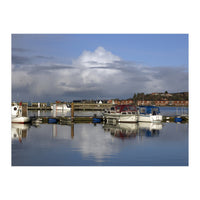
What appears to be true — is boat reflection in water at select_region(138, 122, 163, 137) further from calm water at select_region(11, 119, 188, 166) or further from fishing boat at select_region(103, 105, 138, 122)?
fishing boat at select_region(103, 105, 138, 122)

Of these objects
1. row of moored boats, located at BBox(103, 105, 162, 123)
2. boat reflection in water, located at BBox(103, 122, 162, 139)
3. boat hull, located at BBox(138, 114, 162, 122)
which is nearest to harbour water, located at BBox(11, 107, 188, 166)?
boat reflection in water, located at BBox(103, 122, 162, 139)

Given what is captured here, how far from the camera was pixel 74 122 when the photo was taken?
173 ft

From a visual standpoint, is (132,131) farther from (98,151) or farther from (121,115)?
(98,151)

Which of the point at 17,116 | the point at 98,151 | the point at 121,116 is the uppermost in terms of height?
the point at 17,116

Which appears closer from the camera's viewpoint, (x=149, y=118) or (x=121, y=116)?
(x=121, y=116)

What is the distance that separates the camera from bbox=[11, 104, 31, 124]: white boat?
49.1m

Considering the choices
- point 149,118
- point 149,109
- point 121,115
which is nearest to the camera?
point 121,115

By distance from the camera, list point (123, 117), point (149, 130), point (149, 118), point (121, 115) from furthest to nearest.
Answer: point (149, 118), point (121, 115), point (123, 117), point (149, 130)

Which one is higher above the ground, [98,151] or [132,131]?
[98,151]

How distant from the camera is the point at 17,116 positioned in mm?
50625

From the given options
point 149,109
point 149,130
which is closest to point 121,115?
point 149,109

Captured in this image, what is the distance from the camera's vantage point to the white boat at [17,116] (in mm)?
49062
